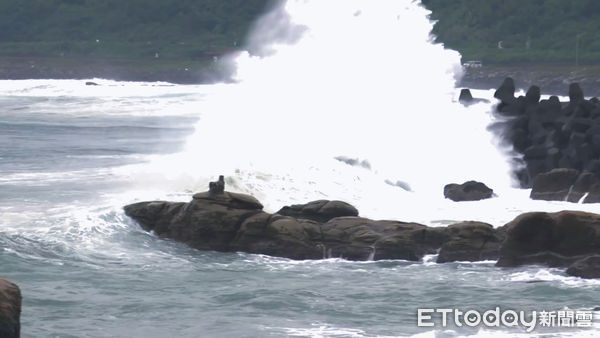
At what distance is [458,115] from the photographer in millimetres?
41906

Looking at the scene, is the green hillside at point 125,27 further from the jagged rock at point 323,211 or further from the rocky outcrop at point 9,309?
the rocky outcrop at point 9,309

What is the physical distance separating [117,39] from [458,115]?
10689 cm

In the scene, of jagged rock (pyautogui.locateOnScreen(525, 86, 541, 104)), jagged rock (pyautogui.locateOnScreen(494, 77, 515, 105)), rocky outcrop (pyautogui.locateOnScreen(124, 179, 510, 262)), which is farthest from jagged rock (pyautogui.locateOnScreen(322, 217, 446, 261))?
jagged rock (pyautogui.locateOnScreen(494, 77, 515, 105))

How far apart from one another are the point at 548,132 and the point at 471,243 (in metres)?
14.2

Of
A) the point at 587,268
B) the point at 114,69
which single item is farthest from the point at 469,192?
the point at 114,69

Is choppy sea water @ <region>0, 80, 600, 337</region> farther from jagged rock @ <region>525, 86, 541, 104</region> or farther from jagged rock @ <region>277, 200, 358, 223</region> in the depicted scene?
jagged rock @ <region>525, 86, 541, 104</region>

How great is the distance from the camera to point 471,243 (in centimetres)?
2370

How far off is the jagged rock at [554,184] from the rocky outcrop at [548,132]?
922 mm

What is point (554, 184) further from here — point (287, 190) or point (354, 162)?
point (354, 162)

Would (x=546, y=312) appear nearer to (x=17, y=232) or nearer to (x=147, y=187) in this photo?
(x=17, y=232)

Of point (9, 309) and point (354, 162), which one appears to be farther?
point (354, 162)

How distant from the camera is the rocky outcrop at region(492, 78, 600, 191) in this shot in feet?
113

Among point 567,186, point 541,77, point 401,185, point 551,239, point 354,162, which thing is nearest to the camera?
point 551,239

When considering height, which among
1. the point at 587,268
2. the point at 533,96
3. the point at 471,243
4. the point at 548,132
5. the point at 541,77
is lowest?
the point at 587,268
